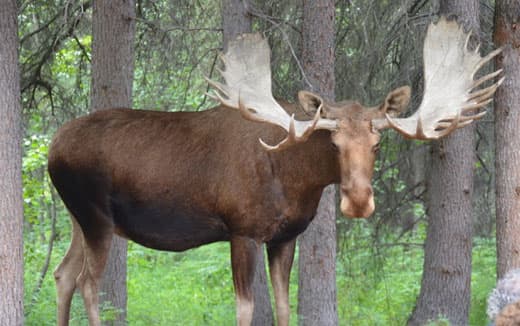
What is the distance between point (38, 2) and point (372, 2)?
4.08m

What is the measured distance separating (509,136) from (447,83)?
3.85 ft

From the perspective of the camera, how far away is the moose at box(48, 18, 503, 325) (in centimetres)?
724

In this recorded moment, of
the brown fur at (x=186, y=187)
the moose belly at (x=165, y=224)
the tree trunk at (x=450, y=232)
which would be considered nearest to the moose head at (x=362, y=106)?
the brown fur at (x=186, y=187)

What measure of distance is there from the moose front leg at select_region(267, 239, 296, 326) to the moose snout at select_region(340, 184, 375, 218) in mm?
1349

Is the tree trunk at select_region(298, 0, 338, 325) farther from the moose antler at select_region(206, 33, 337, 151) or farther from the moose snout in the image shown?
the moose snout

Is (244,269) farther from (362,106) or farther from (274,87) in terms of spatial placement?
(274,87)

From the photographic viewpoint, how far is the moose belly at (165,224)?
7.98m

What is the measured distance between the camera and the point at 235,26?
374 inches

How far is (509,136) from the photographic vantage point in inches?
332

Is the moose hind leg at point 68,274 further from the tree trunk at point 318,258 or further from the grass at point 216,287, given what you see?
the tree trunk at point 318,258

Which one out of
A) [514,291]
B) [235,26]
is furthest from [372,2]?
[514,291]

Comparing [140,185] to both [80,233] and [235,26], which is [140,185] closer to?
[80,233]

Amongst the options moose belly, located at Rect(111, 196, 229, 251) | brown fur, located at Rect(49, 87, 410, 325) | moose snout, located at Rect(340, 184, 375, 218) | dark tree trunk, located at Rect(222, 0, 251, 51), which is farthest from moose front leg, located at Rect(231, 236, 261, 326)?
dark tree trunk, located at Rect(222, 0, 251, 51)

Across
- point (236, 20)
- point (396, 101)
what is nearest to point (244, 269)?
point (396, 101)
